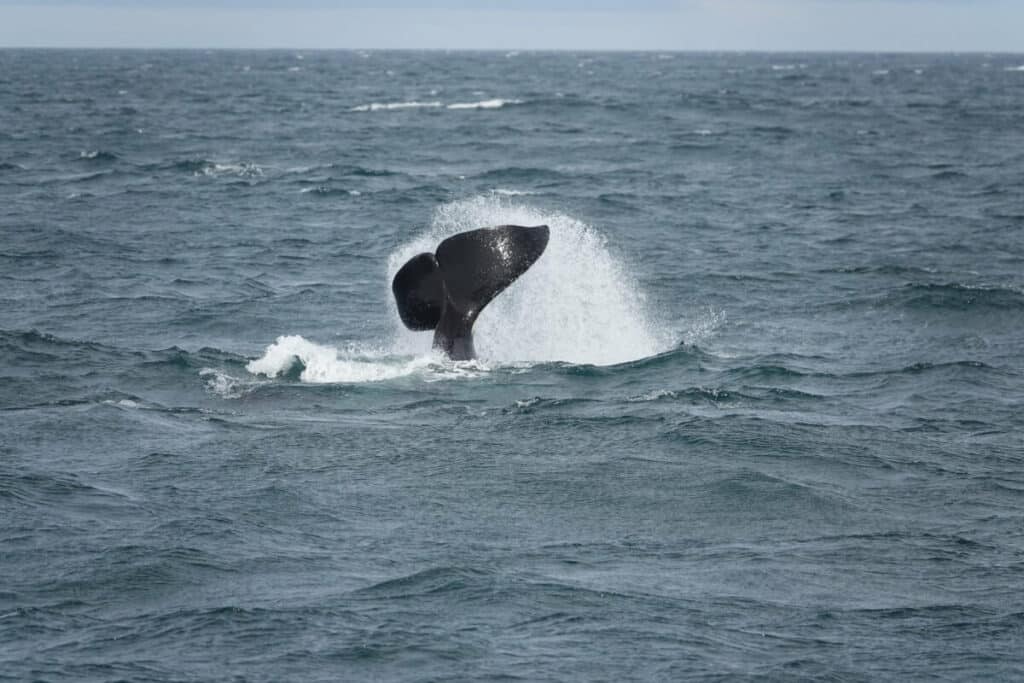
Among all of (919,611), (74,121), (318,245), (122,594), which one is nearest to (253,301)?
(318,245)

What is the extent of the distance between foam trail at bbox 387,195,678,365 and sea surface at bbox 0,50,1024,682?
0.21 ft

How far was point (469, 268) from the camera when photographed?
1574cm

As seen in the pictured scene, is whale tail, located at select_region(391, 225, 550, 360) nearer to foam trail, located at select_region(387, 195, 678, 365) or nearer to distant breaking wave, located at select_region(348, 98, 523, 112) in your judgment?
foam trail, located at select_region(387, 195, 678, 365)

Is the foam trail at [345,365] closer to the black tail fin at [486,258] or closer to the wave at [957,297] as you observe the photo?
the black tail fin at [486,258]

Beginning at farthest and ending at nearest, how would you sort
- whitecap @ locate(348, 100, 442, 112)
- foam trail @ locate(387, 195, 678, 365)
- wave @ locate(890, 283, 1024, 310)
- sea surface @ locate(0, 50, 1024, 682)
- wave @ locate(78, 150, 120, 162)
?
whitecap @ locate(348, 100, 442, 112)
wave @ locate(78, 150, 120, 162)
wave @ locate(890, 283, 1024, 310)
foam trail @ locate(387, 195, 678, 365)
sea surface @ locate(0, 50, 1024, 682)

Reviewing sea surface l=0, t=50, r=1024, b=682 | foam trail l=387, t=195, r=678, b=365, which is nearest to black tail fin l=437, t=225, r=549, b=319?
sea surface l=0, t=50, r=1024, b=682

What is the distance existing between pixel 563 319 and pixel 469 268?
4.72m

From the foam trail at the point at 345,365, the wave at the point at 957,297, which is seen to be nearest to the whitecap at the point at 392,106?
the wave at the point at 957,297

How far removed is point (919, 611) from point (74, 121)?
61512 mm

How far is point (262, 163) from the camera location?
4881 cm

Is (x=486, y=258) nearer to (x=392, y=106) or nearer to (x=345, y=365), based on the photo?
(x=345, y=365)

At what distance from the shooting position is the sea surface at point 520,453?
394 inches

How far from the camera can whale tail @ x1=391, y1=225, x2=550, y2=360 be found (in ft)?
51.3

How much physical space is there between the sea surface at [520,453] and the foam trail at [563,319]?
6 cm
